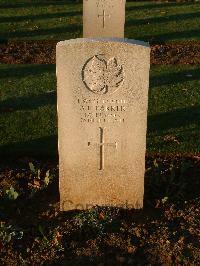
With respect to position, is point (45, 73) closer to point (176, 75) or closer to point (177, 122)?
point (176, 75)

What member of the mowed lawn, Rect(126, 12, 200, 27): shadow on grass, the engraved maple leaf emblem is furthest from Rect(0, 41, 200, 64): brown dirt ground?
the engraved maple leaf emblem

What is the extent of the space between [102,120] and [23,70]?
17.8 feet

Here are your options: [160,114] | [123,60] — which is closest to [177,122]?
[160,114]

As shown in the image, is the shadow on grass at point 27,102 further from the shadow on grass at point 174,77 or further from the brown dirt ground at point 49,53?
the brown dirt ground at point 49,53

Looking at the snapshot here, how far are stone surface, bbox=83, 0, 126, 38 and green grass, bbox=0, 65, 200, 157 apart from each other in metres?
1.21

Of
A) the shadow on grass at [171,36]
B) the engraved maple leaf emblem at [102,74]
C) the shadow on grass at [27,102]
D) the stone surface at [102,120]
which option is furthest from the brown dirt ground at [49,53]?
the engraved maple leaf emblem at [102,74]

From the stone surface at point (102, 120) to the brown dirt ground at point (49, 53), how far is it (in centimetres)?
556

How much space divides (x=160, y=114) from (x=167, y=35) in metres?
4.88

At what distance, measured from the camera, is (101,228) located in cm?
477

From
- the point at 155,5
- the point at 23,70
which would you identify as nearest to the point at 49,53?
the point at 23,70

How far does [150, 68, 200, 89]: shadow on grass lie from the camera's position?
29.9 feet

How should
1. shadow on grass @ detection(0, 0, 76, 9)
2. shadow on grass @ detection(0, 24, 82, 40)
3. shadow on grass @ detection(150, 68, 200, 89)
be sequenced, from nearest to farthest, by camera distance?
shadow on grass @ detection(150, 68, 200, 89) < shadow on grass @ detection(0, 24, 82, 40) < shadow on grass @ detection(0, 0, 76, 9)

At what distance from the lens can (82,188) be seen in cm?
506

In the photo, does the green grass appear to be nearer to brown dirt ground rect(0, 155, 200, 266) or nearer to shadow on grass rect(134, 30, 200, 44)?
brown dirt ground rect(0, 155, 200, 266)
